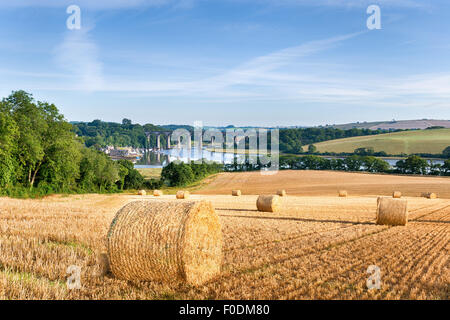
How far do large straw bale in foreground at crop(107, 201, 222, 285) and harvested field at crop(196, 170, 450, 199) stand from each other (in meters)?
33.0

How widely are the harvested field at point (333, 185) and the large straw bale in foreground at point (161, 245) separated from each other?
32959 millimetres

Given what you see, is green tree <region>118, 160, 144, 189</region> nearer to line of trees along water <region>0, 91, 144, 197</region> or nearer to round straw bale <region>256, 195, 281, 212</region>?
line of trees along water <region>0, 91, 144, 197</region>

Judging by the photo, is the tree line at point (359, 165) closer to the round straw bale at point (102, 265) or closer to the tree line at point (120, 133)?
the round straw bale at point (102, 265)

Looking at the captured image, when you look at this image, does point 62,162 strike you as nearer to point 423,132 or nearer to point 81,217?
point 81,217

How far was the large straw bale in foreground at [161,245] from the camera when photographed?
5.81 m

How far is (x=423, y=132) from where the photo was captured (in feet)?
353

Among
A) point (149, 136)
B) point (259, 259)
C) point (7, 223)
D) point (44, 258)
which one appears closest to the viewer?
point (44, 258)

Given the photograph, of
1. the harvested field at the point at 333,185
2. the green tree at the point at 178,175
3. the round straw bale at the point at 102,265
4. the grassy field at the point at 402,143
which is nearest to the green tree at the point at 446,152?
the grassy field at the point at 402,143

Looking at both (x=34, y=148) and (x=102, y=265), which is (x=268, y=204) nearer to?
(x=102, y=265)

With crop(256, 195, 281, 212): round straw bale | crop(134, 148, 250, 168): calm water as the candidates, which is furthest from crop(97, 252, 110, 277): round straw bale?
crop(134, 148, 250, 168): calm water

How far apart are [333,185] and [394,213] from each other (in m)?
32.3

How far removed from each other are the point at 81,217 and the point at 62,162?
78.6 ft

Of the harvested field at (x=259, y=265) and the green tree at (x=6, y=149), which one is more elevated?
the green tree at (x=6, y=149)
